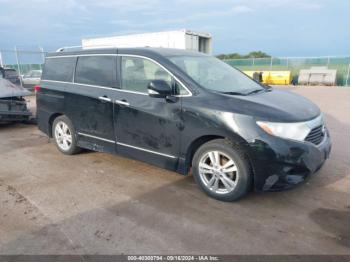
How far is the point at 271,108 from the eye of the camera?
3.53 metres

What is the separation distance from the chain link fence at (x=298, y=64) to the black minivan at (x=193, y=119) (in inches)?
659

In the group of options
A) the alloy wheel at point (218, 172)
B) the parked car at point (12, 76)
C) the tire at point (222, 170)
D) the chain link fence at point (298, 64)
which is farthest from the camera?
the chain link fence at point (298, 64)

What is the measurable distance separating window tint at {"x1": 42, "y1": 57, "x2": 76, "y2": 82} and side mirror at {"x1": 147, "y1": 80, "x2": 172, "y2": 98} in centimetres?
207

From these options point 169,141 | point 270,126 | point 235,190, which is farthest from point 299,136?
point 169,141

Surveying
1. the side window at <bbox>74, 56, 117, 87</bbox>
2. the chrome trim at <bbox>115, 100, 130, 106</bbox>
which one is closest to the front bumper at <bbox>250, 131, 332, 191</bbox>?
the chrome trim at <bbox>115, 100, 130, 106</bbox>

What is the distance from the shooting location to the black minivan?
3.43 metres

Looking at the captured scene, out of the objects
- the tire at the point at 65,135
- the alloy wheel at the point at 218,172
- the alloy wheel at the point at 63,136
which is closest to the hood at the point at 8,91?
the tire at the point at 65,135

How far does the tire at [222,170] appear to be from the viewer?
3.54 meters

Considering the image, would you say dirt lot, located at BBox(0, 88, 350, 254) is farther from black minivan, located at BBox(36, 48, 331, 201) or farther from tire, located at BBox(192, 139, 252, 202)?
black minivan, located at BBox(36, 48, 331, 201)

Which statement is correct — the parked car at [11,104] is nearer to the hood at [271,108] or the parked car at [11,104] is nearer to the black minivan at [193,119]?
the black minivan at [193,119]

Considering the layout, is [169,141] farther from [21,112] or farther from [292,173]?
[21,112]

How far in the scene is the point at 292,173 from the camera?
3469 mm

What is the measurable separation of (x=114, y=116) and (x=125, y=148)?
507mm

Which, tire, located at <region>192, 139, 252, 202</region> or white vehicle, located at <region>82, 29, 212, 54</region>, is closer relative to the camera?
tire, located at <region>192, 139, 252, 202</region>
